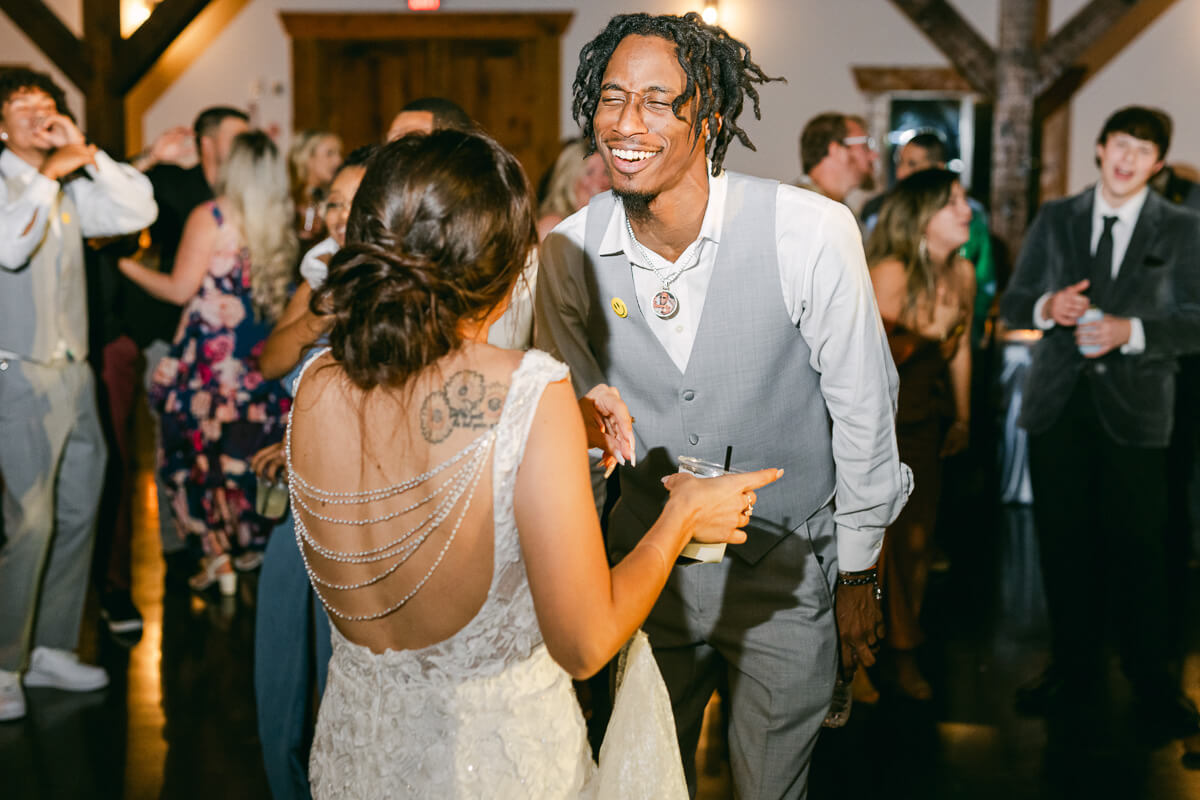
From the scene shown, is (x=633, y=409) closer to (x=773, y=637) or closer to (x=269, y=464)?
(x=773, y=637)

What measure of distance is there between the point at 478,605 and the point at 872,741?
6.74 feet

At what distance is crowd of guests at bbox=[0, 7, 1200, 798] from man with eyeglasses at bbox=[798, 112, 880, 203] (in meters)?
1.00

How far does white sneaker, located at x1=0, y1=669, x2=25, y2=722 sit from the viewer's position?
3.04 m

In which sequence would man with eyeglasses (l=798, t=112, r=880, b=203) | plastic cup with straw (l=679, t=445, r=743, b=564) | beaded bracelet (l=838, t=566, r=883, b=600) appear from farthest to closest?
man with eyeglasses (l=798, t=112, r=880, b=203) → beaded bracelet (l=838, t=566, r=883, b=600) → plastic cup with straw (l=679, t=445, r=743, b=564)

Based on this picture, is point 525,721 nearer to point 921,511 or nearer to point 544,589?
point 544,589

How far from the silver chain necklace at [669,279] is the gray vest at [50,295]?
2.02 m

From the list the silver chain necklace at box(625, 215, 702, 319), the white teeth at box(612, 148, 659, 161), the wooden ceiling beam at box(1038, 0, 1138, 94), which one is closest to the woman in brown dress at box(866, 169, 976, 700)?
the silver chain necklace at box(625, 215, 702, 319)

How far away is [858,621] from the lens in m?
1.78

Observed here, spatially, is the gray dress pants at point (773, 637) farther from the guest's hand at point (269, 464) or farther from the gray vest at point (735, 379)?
the guest's hand at point (269, 464)

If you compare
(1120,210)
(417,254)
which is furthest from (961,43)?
(417,254)

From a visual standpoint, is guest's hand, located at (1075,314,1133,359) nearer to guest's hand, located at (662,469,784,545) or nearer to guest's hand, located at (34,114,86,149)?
guest's hand, located at (662,469,784,545)

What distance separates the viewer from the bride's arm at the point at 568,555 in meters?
1.17

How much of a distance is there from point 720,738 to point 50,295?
2.13m

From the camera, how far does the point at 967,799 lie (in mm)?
2670
